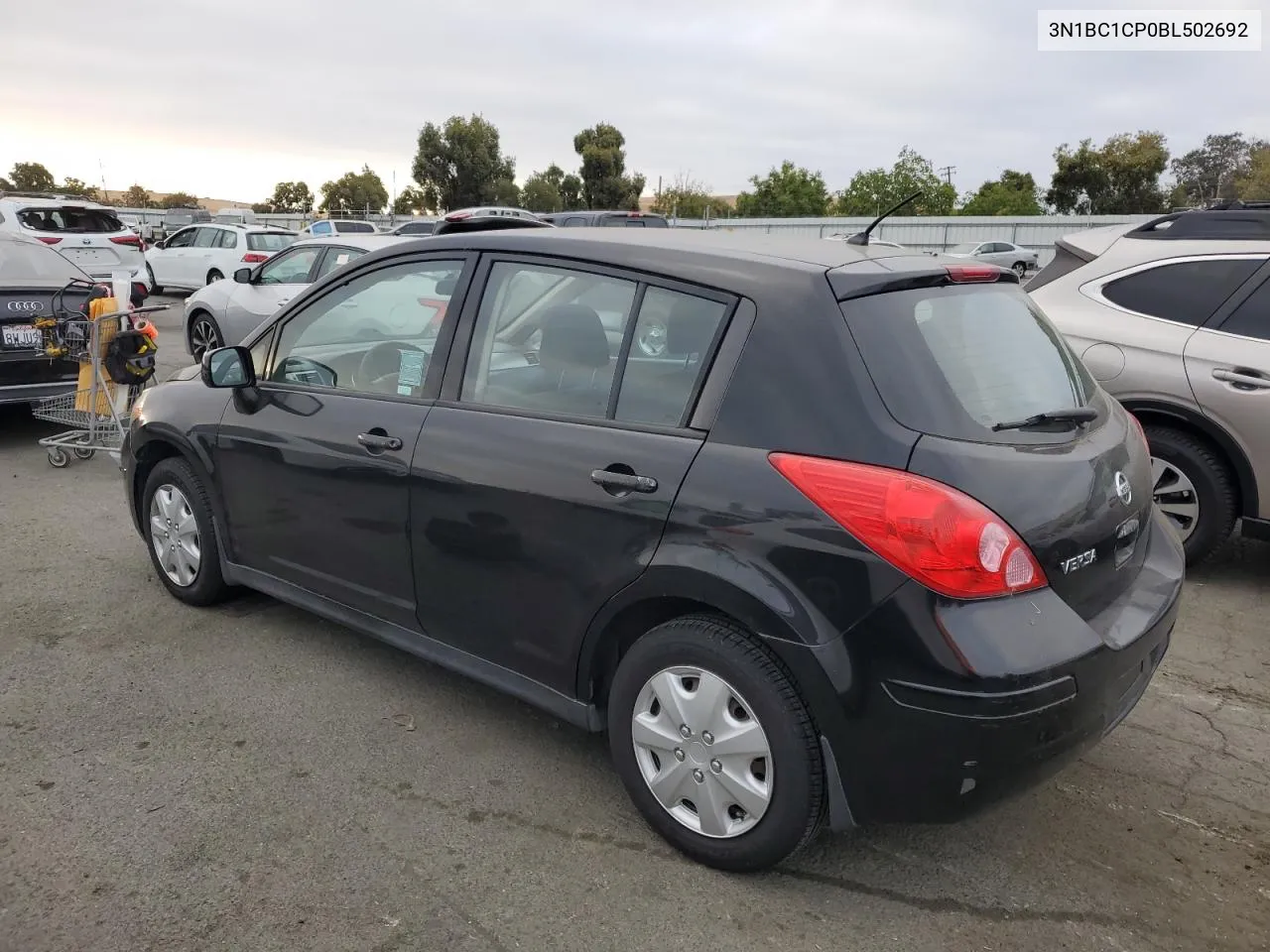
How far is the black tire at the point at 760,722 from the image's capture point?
2350 millimetres

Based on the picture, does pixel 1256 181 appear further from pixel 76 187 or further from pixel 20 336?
pixel 76 187

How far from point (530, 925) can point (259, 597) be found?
261 centimetres

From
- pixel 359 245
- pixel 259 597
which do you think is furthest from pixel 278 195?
pixel 259 597

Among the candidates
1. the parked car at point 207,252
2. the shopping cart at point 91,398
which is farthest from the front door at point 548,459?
the parked car at point 207,252

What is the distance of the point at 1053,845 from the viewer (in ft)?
9.09

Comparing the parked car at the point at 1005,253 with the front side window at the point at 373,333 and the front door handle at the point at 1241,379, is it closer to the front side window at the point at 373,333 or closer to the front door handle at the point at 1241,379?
the front door handle at the point at 1241,379

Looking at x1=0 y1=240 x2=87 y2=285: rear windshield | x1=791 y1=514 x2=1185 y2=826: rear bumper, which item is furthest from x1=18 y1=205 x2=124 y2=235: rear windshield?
x1=791 y1=514 x2=1185 y2=826: rear bumper

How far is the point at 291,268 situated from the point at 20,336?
3.74 m

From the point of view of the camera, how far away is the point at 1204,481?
4719 mm

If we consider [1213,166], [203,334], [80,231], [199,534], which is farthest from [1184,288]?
[1213,166]

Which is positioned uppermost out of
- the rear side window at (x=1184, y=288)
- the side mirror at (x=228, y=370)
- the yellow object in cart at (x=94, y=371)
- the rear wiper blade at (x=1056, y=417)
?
the rear side window at (x=1184, y=288)

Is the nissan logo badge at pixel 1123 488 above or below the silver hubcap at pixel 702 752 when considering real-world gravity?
above

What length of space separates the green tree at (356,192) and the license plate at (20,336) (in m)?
68.6

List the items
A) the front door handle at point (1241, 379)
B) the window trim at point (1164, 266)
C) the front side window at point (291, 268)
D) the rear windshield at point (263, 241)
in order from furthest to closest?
the rear windshield at point (263, 241), the front side window at point (291, 268), the window trim at point (1164, 266), the front door handle at point (1241, 379)
